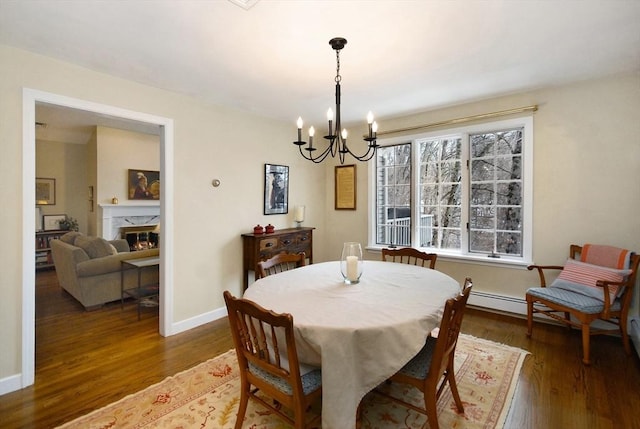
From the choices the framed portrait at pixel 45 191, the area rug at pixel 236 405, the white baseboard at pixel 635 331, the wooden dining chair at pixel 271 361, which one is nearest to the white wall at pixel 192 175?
the area rug at pixel 236 405

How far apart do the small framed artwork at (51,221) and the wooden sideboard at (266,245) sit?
17.5 ft

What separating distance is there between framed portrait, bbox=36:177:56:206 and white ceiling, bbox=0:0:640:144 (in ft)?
17.9

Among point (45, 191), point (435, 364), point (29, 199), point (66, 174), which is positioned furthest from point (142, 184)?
point (435, 364)

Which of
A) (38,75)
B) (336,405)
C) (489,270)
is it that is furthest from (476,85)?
(38,75)

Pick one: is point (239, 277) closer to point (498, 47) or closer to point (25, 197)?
point (25, 197)

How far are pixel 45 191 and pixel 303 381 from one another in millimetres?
7578

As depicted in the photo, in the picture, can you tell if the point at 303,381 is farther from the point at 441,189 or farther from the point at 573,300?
the point at 441,189

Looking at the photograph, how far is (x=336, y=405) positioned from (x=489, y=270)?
9.22 feet

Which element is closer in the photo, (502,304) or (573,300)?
(573,300)

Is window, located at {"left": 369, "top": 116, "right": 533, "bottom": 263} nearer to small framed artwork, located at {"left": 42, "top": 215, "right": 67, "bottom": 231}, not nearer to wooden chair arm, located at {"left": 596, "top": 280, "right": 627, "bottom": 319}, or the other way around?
wooden chair arm, located at {"left": 596, "top": 280, "right": 627, "bottom": 319}

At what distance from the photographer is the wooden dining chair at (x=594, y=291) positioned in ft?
7.88

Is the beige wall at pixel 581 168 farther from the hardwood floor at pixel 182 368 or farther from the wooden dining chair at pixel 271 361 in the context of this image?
the wooden dining chair at pixel 271 361

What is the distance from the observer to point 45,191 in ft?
20.7

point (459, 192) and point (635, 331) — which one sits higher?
point (459, 192)
